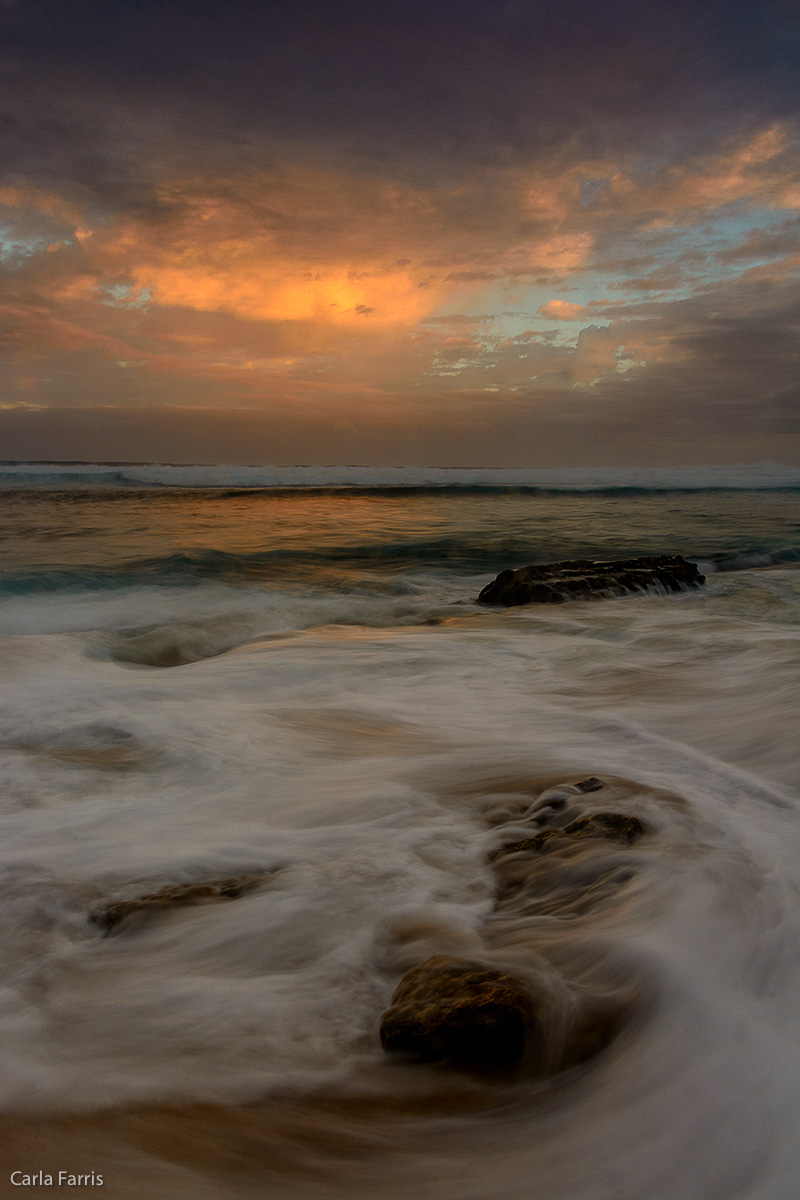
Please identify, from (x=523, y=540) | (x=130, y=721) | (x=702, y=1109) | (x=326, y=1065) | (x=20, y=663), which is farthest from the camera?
(x=523, y=540)

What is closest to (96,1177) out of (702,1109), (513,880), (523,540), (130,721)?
(702,1109)

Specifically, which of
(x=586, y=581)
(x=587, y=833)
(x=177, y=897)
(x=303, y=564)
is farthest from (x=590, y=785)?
(x=303, y=564)

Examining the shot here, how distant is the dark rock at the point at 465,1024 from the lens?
1.75m

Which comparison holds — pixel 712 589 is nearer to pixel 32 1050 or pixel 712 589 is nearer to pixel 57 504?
pixel 32 1050

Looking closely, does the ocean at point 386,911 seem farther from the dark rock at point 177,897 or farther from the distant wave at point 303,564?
the distant wave at point 303,564

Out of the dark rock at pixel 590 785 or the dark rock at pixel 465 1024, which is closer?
the dark rock at pixel 465 1024

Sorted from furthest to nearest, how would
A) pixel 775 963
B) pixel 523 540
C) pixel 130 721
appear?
pixel 523 540
pixel 130 721
pixel 775 963

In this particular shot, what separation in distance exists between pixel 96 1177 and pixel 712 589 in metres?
10.9

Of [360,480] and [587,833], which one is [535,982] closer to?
[587,833]

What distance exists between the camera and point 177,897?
100.0 inches

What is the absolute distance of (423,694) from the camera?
5582mm

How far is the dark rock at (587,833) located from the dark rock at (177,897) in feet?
3.09

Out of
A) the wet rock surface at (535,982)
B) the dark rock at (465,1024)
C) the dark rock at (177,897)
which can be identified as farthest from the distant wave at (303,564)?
the dark rock at (465,1024)

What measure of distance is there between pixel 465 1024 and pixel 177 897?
1.23 metres
